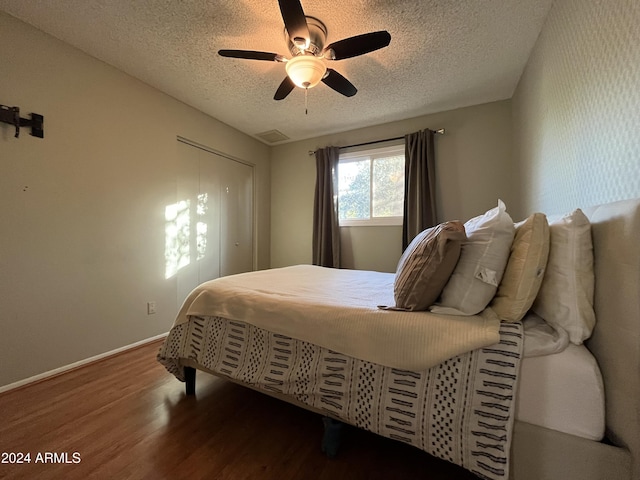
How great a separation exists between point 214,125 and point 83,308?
94.9 inches

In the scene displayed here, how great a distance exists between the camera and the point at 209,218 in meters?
3.28

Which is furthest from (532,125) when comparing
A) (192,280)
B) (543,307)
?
(192,280)

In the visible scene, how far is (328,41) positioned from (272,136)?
2.06m

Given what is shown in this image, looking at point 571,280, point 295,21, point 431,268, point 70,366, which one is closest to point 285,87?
point 295,21

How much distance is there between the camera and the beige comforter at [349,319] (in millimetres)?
938

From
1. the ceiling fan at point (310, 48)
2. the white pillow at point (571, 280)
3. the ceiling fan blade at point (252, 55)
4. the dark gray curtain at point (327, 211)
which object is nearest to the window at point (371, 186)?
the dark gray curtain at point (327, 211)

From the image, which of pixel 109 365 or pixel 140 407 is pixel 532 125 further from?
pixel 109 365

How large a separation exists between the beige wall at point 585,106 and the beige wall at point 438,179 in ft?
2.52

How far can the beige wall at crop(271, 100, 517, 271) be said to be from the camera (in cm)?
288

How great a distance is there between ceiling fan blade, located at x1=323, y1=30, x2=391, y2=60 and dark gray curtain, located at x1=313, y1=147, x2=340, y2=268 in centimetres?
191

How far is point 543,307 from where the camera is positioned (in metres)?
0.98

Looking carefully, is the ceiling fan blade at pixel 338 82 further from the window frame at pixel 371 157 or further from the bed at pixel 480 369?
the bed at pixel 480 369

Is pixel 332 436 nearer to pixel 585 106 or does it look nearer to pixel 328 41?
pixel 585 106

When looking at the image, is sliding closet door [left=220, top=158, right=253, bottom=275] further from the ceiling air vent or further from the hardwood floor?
the hardwood floor
